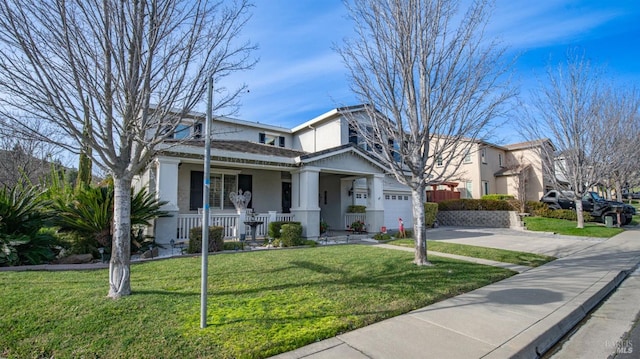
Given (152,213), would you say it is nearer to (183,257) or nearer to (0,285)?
(183,257)

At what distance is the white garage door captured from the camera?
1694 cm

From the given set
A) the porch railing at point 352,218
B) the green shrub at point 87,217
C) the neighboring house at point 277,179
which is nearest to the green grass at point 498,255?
the neighboring house at point 277,179

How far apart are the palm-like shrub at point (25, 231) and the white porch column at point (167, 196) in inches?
101

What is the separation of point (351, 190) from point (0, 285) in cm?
1347

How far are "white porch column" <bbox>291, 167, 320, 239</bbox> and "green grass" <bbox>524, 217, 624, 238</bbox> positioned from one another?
489 inches

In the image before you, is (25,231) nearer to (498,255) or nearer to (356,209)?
(356,209)

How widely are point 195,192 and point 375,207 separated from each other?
26.8 feet

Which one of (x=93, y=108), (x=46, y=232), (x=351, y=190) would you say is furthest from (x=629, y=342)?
(x=351, y=190)

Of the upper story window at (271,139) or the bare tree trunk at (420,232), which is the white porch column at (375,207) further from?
the bare tree trunk at (420,232)

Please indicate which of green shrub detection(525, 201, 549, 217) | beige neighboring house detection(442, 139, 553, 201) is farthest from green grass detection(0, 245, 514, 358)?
beige neighboring house detection(442, 139, 553, 201)

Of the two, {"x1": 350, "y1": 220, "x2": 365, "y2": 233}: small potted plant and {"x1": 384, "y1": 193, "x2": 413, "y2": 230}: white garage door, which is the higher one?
{"x1": 384, "y1": 193, "x2": 413, "y2": 230}: white garage door

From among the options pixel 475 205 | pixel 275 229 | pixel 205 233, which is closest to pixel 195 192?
pixel 275 229

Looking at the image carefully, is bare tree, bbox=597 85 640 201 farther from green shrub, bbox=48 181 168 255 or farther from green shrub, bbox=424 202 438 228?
green shrub, bbox=48 181 168 255

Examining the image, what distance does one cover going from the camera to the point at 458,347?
11.1 ft
